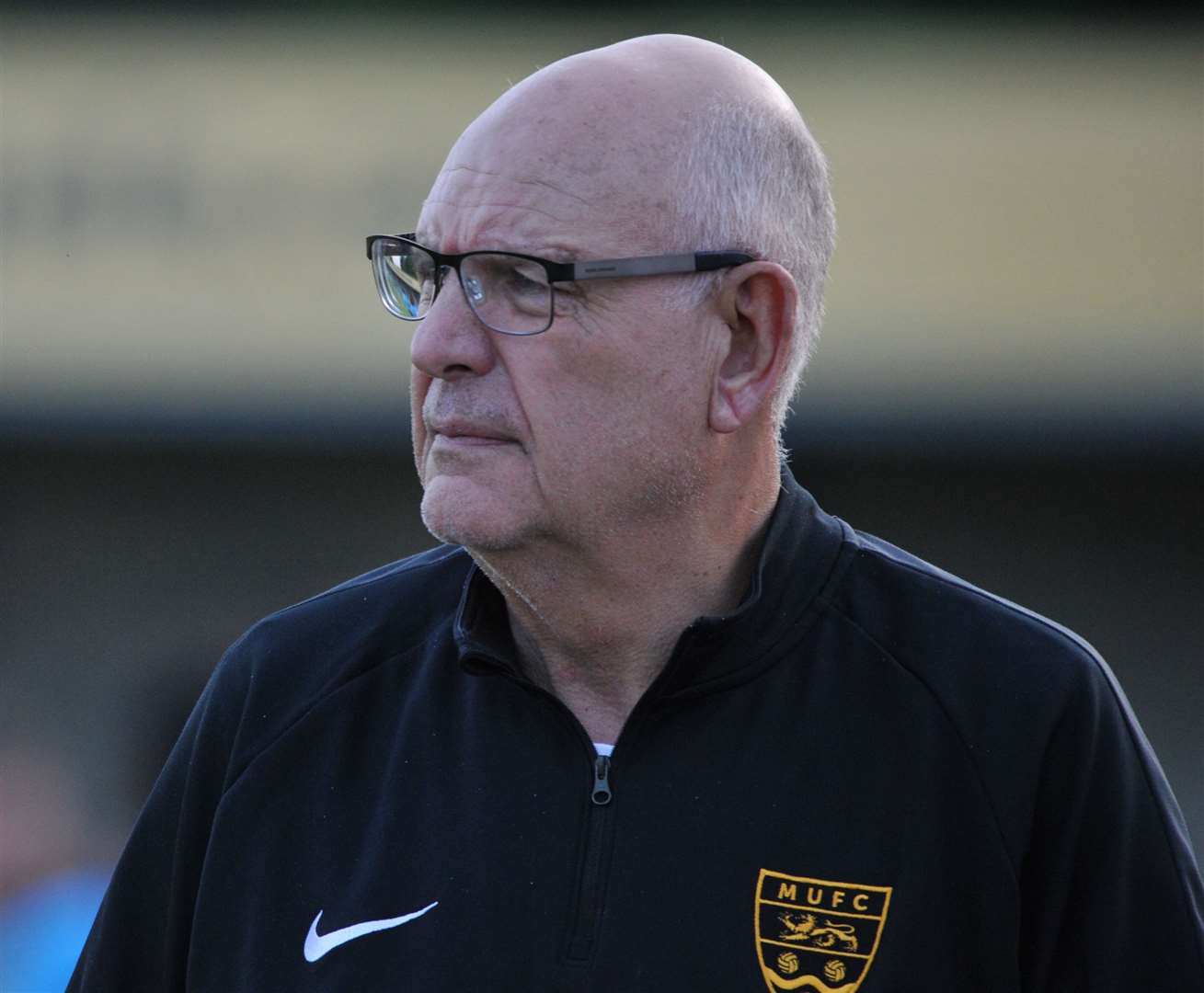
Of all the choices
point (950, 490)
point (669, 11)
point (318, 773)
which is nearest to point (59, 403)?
point (669, 11)

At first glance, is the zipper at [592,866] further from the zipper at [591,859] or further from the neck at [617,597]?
the neck at [617,597]

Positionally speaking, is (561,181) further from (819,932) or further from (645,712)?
(819,932)

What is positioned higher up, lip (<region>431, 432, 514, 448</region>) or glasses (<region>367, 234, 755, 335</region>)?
glasses (<region>367, 234, 755, 335</region>)

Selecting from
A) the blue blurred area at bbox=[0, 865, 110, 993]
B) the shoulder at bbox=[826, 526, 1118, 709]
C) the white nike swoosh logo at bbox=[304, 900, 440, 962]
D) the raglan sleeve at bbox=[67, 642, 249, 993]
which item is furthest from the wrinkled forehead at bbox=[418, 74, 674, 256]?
the blue blurred area at bbox=[0, 865, 110, 993]

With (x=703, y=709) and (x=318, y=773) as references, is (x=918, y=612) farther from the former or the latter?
(x=318, y=773)

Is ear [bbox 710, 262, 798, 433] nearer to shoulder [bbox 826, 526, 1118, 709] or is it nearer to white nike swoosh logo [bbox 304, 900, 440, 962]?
shoulder [bbox 826, 526, 1118, 709]

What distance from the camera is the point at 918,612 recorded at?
229 centimetres

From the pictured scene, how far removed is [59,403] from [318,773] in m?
5.73

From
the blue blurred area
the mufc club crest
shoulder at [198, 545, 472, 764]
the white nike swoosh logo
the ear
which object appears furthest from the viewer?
the blue blurred area

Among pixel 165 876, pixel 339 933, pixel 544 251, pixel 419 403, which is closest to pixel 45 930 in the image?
pixel 165 876

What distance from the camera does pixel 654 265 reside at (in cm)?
219

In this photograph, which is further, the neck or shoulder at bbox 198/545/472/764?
shoulder at bbox 198/545/472/764

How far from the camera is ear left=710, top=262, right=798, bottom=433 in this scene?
2.26 metres

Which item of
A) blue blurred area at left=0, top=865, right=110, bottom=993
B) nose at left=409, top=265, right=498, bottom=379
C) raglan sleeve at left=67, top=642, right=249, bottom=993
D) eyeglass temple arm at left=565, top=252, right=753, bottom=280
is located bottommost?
blue blurred area at left=0, top=865, right=110, bottom=993
